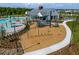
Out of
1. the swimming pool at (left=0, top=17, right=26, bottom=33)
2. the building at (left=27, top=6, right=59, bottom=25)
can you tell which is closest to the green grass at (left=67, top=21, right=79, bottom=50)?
the building at (left=27, top=6, right=59, bottom=25)

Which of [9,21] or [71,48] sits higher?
[9,21]


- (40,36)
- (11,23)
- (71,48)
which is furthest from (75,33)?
(11,23)

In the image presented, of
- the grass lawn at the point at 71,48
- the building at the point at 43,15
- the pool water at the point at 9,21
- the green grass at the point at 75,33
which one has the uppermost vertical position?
the building at the point at 43,15

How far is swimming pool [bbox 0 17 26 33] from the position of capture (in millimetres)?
7359

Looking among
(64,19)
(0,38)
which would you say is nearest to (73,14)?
(64,19)

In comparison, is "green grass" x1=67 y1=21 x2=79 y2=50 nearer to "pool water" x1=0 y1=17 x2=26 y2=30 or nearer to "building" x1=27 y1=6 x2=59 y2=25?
"building" x1=27 y1=6 x2=59 y2=25

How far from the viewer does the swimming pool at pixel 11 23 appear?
7.36 metres

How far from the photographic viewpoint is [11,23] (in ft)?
24.2

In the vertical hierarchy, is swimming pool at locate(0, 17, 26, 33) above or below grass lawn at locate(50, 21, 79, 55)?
above

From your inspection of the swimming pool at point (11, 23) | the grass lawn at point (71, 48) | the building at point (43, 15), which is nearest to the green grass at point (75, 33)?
the grass lawn at point (71, 48)

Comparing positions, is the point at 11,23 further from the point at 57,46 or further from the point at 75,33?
the point at 75,33

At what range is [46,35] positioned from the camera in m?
7.38

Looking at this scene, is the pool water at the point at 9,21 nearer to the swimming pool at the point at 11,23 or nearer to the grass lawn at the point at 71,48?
the swimming pool at the point at 11,23
